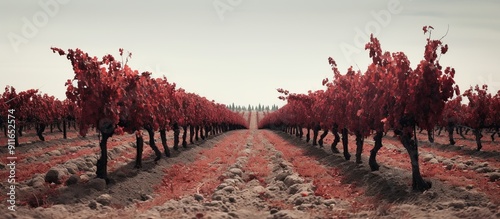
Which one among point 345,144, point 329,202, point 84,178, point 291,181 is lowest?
point 329,202

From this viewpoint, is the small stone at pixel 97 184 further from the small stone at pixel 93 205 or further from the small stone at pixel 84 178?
the small stone at pixel 93 205

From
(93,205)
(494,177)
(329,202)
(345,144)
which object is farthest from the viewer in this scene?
(345,144)

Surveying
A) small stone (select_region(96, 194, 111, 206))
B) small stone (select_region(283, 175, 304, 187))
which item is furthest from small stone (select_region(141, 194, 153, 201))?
small stone (select_region(283, 175, 304, 187))

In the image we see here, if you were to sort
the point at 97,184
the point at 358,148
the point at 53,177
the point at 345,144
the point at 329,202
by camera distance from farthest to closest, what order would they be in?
the point at 345,144 → the point at 358,148 → the point at 53,177 → the point at 97,184 → the point at 329,202

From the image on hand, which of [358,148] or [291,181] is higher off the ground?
[358,148]

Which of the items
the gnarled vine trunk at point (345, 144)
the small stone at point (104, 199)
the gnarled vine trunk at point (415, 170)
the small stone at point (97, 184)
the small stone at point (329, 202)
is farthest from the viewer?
the gnarled vine trunk at point (345, 144)

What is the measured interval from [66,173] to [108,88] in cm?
→ 481

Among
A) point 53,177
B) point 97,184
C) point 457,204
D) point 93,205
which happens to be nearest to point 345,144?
point 457,204

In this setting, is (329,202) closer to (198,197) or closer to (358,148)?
(198,197)

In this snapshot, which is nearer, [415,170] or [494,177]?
[415,170]

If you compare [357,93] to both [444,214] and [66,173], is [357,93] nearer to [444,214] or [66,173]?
[444,214]

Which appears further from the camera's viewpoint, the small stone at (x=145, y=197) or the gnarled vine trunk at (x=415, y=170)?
the small stone at (x=145, y=197)

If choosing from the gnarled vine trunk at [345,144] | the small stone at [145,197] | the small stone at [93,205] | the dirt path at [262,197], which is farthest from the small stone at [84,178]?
the gnarled vine trunk at [345,144]

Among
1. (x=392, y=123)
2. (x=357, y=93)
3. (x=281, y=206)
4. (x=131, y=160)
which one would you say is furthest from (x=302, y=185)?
(x=131, y=160)
